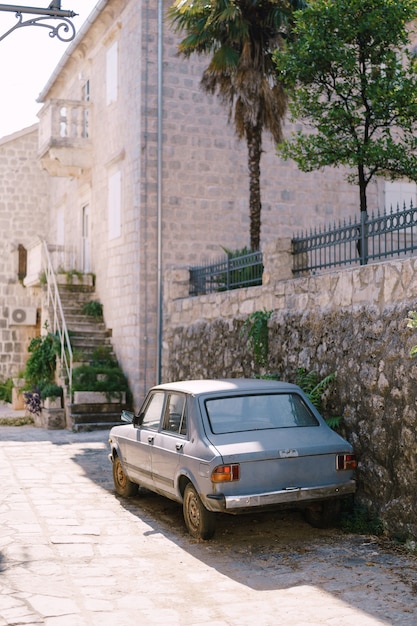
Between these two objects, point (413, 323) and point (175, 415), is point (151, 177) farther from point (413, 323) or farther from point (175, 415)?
point (413, 323)

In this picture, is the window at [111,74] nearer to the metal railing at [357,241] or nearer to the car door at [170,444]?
the metal railing at [357,241]

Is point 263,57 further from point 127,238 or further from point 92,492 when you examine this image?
point 92,492

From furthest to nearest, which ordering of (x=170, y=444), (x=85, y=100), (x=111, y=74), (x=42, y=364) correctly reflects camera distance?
(x=85, y=100)
(x=111, y=74)
(x=42, y=364)
(x=170, y=444)

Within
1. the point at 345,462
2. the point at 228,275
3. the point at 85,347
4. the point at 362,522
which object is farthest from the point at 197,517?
the point at 85,347

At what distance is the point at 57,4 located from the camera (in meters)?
8.59

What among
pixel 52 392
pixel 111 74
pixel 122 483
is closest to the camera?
pixel 122 483

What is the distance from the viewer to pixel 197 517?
24.0 feet

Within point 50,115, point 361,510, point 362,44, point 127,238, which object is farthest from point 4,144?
point 361,510

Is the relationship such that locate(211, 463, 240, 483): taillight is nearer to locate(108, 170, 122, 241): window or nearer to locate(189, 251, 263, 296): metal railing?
locate(189, 251, 263, 296): metal railing

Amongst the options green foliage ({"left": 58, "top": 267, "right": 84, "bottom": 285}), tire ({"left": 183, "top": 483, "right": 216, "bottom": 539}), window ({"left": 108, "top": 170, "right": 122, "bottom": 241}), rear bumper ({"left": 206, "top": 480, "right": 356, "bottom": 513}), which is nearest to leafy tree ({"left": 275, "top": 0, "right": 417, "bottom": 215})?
rear bumper ({"left": 206, "top": 480, "right": 356, "bottom": 513})

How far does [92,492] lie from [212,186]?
1012 centimetres

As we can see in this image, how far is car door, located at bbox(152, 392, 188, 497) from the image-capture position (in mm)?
7695

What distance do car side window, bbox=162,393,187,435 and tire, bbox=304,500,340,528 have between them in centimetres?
147

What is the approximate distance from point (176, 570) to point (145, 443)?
87.1 inches
